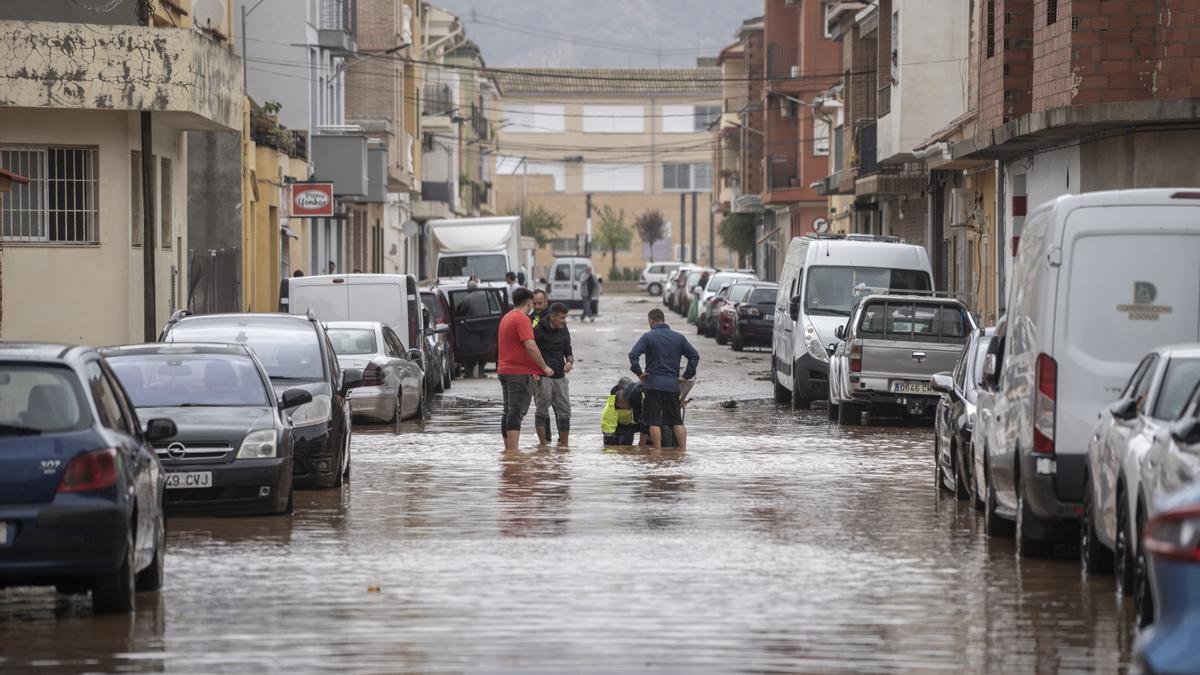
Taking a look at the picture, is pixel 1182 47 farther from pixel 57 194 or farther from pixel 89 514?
pixel 89 514

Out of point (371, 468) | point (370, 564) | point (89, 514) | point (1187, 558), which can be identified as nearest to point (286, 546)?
point (370, 564)

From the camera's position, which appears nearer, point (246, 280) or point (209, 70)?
point (209, 70)

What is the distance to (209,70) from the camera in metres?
31.7

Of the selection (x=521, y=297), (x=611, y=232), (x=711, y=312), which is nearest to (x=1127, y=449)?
(x=521, y=297)

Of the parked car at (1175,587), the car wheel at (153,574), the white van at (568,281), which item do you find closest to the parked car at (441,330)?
the car wheel at (153,574)

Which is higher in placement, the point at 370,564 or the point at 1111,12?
the point at 1111,12

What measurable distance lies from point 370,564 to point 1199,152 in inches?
599

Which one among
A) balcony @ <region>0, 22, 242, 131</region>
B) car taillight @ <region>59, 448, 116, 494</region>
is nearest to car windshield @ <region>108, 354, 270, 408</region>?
car taillight @ <region>59, 448, 116, 494</region>

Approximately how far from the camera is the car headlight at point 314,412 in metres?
18.2

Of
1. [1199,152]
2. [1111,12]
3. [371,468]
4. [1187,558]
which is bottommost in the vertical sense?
A: [371,468]

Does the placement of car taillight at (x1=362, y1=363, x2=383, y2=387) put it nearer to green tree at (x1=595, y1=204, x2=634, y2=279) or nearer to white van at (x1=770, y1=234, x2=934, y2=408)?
white van at (x1=770, y1=234, x2=934, y2=408)

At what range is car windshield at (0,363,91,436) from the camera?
10.9 meters

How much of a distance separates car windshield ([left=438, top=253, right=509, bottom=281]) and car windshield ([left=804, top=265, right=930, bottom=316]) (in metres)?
29.1

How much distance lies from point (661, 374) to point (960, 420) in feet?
19.8
